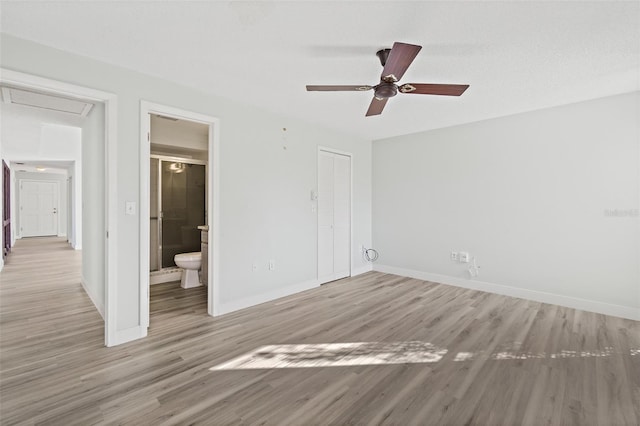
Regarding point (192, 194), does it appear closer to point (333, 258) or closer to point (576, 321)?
point (333, 258)

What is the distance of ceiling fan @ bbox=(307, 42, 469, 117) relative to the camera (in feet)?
6.35

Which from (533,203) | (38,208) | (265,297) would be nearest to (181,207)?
(265,297)

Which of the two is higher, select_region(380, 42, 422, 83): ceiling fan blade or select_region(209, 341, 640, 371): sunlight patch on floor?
select_region(380, 42, 422, 83): ceiling fan blade

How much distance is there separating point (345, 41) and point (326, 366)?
2.52 meters

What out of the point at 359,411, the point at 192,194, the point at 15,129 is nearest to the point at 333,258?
the point at 192,194

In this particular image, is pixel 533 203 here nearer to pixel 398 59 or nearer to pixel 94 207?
pixel 398 59

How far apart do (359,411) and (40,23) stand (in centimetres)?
334

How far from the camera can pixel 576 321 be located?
10.3ft

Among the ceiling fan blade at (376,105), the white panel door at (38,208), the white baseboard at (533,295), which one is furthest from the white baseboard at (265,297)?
the white panel door at (38,208)

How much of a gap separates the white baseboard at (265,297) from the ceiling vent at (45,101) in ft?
8.28

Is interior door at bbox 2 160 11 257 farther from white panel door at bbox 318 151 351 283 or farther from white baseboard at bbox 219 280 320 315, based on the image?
white panel door at bbox 318 151 351 283

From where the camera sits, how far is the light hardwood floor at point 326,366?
1736mm

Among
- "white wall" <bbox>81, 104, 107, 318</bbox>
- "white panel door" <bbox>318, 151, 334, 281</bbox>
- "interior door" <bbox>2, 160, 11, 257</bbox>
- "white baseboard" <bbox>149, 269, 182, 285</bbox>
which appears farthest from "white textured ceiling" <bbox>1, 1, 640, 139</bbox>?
"interior door" <bbox>2, 160, 11, 257</bbox>

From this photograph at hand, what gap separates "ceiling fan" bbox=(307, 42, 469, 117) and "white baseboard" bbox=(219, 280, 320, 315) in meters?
2.51
